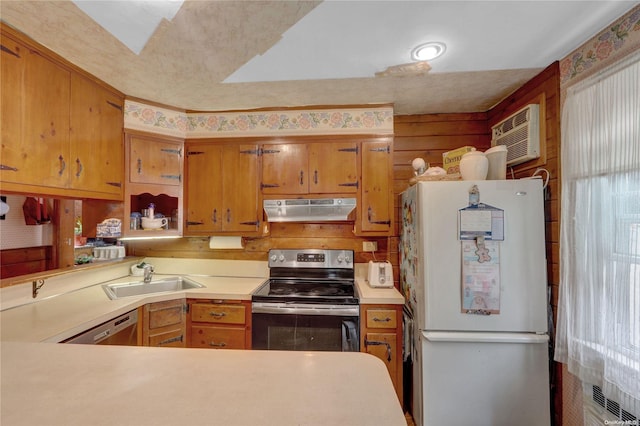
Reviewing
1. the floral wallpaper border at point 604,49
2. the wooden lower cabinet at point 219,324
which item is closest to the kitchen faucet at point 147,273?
the wooden lower cabinet at point 219,324

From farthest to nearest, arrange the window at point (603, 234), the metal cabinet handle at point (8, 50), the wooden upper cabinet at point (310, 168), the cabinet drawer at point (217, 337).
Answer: the wooden upper cabinet at point (310, 168) < the cabinet drawer at point (217, 337) < the metal cabinet handle at point (8, 50) < the window at point (603, 234)

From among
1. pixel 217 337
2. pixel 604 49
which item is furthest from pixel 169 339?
pixel 604 49

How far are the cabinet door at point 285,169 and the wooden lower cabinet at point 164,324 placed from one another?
117 cm

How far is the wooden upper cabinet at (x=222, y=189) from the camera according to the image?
215 cm

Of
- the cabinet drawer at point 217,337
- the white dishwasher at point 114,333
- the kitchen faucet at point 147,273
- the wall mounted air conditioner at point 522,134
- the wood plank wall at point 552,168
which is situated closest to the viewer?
the white dishwasher at point 114,333

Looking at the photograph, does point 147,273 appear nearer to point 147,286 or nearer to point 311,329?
point 147,286

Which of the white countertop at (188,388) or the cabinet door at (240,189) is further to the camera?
the cabinet door at (240,189)

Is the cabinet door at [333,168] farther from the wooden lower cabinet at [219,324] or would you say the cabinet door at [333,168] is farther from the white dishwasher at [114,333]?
the white dishwasher at [114,333]

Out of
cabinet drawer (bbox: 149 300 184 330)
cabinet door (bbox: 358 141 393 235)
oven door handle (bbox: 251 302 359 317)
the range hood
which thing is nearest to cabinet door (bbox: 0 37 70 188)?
cabinet drawer (bbox: 149 300 184 330)

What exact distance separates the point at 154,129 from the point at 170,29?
1.12m

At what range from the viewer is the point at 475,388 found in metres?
1.42

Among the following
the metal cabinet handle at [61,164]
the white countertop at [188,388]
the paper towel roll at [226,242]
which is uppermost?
the metal cabinet handle at [61,164]

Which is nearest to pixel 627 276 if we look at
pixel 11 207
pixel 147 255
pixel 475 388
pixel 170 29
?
pixel 475 388

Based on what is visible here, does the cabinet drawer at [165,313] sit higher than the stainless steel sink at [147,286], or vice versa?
Result: the stainless steel sink at [147,286]
